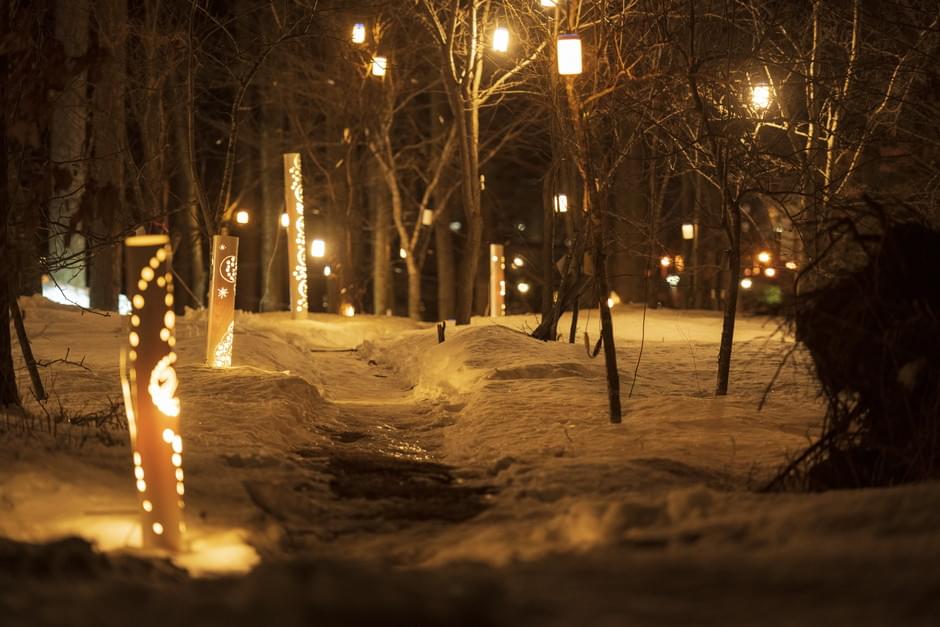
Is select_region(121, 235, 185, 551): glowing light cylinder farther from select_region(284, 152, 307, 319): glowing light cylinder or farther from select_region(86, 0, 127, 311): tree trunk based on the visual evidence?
select_region(284, 152, 307, 319): glowing light cylinder

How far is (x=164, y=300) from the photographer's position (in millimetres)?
6156

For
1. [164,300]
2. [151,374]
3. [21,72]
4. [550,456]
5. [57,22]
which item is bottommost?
[550,456]

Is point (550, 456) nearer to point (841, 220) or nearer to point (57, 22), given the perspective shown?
point (841, 220)

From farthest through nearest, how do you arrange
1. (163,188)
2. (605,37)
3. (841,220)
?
(163,188)
(605,37)
(841,220)

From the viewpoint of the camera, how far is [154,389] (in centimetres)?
611

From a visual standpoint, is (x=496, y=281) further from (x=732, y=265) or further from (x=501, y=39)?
(x=732, y=265)

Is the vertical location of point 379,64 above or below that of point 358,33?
below

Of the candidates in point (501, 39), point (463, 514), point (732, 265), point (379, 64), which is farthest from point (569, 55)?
point (379, 64)

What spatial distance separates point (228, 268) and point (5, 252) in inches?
219

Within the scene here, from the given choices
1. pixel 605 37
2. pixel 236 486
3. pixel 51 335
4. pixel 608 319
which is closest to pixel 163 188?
pixel 51 335

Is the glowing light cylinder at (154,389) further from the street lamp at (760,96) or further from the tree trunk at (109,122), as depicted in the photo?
the tree trunk at (109,122)

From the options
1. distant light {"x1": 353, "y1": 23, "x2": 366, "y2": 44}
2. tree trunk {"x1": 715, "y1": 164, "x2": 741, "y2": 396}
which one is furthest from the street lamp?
distant light {"x1": 353, "y1": 23, "x2": 366, "y2": 44}

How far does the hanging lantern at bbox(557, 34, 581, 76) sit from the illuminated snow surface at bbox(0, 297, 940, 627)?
3515 mm

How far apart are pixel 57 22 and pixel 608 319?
1915 centimetres
